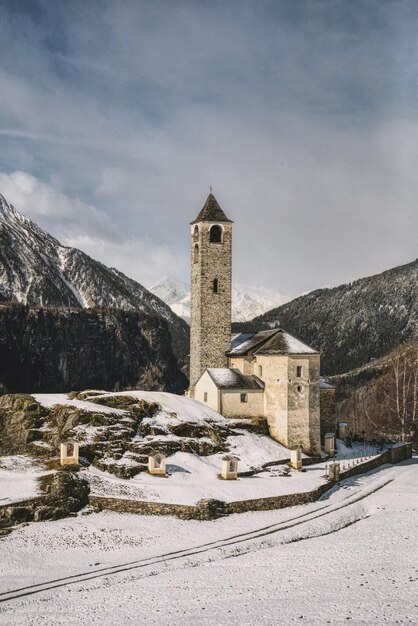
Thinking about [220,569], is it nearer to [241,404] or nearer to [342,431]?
[241,404]

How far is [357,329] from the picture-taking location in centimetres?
17100

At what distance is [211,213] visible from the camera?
51375 millimetres

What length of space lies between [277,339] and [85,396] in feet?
46.2

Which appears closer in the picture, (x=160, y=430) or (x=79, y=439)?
(x=79, y=439)

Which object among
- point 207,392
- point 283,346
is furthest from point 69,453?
point 283,346

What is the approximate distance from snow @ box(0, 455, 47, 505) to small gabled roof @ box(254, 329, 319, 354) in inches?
715

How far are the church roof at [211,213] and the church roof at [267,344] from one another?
972 cm

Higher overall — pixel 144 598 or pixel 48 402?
pixel 48 402

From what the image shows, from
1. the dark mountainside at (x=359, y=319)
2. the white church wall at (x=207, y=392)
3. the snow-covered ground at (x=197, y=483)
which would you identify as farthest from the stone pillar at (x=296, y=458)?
the dark mountainside at (x=359, y=319)

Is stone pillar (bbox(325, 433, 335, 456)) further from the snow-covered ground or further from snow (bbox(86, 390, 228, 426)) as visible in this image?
snow (bbox(86, 390, 228, 426))

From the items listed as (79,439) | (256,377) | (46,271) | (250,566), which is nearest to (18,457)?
(79,439)

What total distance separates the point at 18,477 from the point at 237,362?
21.4m

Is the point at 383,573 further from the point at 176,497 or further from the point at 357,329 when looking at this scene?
the point at 357,329

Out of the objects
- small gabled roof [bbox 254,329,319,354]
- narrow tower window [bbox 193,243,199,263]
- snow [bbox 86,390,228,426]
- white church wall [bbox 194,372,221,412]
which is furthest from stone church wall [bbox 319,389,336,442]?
narrow tower window [bbox 193,243,199,263]
